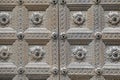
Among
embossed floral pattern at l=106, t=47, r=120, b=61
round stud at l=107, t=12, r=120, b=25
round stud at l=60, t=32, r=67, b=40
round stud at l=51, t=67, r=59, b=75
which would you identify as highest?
round stud at l=107, t=12, r=120, b=25

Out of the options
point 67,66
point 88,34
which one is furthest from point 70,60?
point 88,34

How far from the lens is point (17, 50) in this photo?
147 cm

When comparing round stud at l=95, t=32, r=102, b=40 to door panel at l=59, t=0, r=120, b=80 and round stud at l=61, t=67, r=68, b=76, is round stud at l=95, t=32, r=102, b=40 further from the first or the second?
round stud at l=61, t=67, r=68, b=76

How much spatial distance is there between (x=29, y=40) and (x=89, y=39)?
1.07 ft

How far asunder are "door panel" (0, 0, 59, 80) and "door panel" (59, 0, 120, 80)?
0.06m

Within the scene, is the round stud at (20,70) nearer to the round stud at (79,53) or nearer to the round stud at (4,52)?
the round stud at (4,52)

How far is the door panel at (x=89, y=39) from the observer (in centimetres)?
145

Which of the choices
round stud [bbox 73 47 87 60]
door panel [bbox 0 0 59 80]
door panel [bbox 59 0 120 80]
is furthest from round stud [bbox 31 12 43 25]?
round stud [bbox 73 47 87 60]

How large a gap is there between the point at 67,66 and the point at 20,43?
0.28 meters

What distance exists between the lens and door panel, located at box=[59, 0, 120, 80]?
1.45m

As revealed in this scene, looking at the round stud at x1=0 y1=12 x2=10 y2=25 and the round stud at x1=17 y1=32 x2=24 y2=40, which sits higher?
the round stud at x1=0 y1=12 x2=10 y2=25

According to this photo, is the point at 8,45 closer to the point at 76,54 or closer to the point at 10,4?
the point at 10,4

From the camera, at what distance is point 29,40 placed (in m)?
1.48

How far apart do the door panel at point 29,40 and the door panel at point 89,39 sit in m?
0.06
